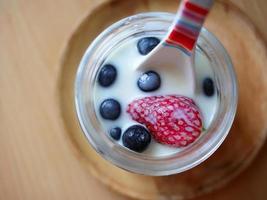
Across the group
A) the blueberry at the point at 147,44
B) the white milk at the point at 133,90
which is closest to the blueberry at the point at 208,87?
the white milk at the point at 133,90

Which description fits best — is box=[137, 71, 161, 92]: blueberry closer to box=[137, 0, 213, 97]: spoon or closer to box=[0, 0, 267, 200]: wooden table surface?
box=[137, 0, 213, 97]: spoon

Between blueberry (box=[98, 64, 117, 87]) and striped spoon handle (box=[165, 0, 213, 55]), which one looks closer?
striped spoon handle (box=[165, 0, 213, 55])

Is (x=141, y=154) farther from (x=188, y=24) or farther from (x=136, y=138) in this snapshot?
(x=188, y=24)

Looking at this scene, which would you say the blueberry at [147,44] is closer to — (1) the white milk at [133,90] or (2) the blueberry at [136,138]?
(1) the white milk at [133,90]

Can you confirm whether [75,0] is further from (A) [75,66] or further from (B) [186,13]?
(B) [186,13]

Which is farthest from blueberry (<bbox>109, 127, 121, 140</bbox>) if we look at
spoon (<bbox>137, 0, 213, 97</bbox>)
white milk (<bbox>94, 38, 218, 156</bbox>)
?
spoon (<bbox>137, 0, 213, 97</bbox>)

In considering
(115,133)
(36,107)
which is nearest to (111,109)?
(115,133)
